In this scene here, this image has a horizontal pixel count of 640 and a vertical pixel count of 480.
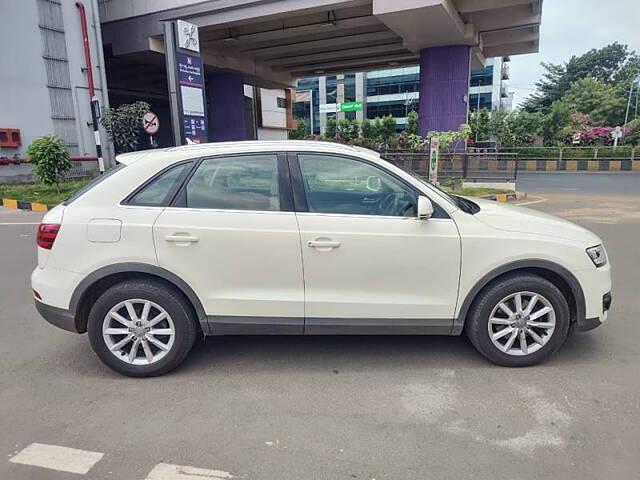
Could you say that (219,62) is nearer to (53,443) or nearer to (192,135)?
(192,135)

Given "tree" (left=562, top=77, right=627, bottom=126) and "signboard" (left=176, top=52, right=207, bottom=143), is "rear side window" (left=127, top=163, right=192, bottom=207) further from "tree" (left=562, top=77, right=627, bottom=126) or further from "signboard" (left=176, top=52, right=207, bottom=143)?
"tree" (left=562, top=77, right=627, bottom=126)

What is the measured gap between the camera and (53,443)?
9.01 feet

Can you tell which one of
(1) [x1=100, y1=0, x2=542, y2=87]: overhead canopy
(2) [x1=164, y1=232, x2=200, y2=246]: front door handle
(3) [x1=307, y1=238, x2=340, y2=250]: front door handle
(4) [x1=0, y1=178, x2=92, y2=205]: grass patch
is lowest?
(4) [x1=0, y1=178, x2=92, y2=205]: grass patch

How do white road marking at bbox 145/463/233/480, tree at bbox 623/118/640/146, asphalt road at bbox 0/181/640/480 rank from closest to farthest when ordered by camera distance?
white road marking at bbox 145/463/233/480 → asphalt road at bbox 0/181/640/480 → tree at bbox 623/118/640/146

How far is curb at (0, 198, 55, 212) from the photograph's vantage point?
44.1ft

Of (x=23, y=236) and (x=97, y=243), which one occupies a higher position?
(x=97, y=243)

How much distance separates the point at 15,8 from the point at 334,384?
764 inches

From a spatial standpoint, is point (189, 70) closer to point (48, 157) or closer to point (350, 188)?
point (48, 157)

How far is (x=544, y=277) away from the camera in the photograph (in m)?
3.53

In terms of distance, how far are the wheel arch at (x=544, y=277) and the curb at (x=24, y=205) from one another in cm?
1320

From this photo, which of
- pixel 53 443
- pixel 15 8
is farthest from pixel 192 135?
pixel 53 443

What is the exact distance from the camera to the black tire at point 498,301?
3422 millimetres

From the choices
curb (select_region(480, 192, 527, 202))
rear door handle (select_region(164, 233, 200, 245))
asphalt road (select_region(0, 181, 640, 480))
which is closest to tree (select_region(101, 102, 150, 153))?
curb (select_region(480, 192, 527, 202))

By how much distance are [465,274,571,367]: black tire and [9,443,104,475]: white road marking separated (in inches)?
101
